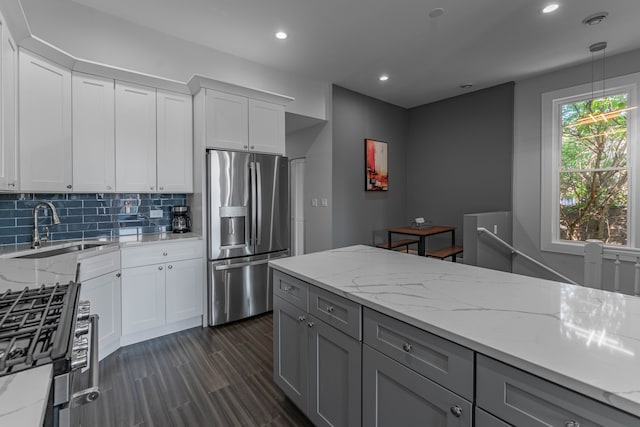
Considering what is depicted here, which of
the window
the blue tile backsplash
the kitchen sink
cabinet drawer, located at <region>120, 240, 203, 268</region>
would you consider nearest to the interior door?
cabinet drawer, located at <region>120, 240, 203, 268</region>

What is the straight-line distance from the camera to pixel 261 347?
2699mm

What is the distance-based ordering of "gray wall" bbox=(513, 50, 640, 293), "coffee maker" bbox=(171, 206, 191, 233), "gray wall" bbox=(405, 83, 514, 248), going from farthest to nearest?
"gray wall" bbox=(405, 83, 514, 248) → "gray wall" bbox=(513, 50, 640, 293) → "coffee maker" bbox=(171, 206, 191, 233)

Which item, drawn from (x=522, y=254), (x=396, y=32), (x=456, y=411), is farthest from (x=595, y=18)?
(x=456, y=411)

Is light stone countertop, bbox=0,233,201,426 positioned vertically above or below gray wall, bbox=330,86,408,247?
below

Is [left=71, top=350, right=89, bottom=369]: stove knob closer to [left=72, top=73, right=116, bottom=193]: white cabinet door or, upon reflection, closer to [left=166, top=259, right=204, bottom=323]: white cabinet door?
[left=166, top=259, right=204, bottom=323]: white cabinet door

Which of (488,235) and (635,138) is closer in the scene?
(635,138)

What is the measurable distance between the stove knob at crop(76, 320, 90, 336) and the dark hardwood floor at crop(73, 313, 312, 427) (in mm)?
873

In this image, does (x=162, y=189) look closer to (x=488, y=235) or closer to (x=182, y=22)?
(x=182, y=22)

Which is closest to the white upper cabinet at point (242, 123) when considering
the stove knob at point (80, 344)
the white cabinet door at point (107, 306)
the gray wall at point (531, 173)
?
the white cabinet door at point (107, 306)

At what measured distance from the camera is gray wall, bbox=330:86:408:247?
4676 millimetres

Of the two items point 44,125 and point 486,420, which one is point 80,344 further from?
point 44,125

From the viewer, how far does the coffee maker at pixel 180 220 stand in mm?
3307

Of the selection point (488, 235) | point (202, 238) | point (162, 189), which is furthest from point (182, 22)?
point (488, 235)

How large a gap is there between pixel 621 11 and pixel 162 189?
4.74 m
